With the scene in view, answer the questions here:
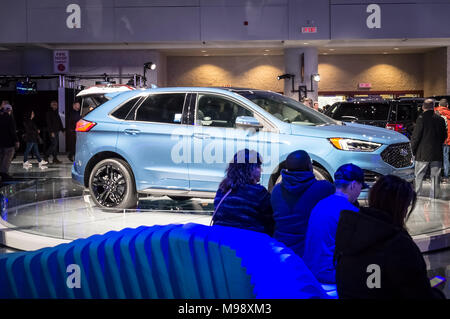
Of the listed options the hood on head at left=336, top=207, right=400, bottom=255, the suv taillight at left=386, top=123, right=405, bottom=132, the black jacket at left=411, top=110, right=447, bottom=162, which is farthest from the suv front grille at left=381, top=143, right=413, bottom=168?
the suv taillight at left=386, top=123, right=405, bottom=132

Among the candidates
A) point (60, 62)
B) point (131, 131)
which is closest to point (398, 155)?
point (131, 131)

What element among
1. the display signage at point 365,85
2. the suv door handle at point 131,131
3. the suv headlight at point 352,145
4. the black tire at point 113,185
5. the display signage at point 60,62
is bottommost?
the black tire at point 113,185

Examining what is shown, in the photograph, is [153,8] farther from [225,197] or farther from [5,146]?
[225,197]

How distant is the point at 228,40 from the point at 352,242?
18.9 meters

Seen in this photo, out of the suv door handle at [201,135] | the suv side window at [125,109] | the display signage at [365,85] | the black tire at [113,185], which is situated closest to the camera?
the suv door handle at [201,135]

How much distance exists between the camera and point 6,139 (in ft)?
42.7

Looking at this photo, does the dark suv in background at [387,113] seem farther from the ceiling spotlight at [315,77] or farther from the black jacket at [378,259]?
the black jacket at [378,259]

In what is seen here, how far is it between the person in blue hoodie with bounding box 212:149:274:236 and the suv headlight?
2.84 meters

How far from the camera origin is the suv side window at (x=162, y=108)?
7.84 m

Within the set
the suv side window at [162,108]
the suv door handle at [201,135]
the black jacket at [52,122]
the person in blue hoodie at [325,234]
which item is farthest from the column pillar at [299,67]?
the person in blue hoodie at [325,234]

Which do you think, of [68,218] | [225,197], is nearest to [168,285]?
[225,197]

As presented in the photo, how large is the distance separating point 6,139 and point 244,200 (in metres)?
10.2

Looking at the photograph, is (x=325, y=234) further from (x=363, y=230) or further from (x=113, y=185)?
(x=113, y=185)

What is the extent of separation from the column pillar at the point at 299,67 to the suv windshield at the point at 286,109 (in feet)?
46.6
